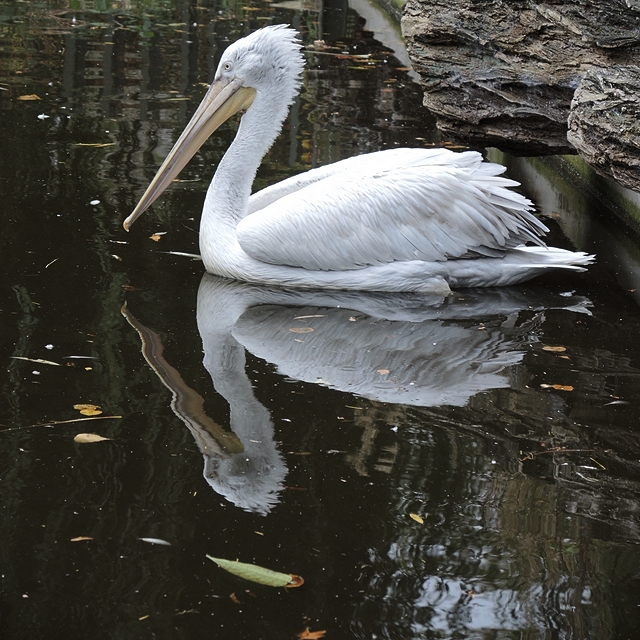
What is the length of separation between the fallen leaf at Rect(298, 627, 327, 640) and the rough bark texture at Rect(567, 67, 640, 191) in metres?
2.52

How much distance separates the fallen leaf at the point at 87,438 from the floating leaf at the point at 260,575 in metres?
0.75

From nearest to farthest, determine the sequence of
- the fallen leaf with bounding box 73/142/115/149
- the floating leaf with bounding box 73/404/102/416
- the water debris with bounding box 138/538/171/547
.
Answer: the water debris with bounding box 138/538/171/547 < the floating leaf with bounding box 73/404/102/416 < the fallen leaf with bounding box 73/142/115/149

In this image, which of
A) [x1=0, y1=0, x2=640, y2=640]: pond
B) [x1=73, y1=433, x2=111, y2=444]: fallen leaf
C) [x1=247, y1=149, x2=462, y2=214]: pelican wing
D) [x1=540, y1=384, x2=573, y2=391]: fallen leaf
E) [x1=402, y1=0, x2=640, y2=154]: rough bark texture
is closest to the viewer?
[x1=0, y1=0, x2=640, y2=640]: pond

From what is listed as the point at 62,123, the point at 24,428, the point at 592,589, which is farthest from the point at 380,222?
the point at 62,123

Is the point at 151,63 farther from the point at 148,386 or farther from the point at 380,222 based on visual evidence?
the point at 148,386

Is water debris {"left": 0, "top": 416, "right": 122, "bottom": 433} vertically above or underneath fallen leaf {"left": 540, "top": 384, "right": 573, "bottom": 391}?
above

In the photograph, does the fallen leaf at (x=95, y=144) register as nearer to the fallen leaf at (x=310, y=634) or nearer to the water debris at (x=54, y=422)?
the water debris at (x=54, y=422)

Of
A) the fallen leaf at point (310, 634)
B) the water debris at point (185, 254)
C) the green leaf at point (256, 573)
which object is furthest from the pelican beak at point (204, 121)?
the fallen leaf at point (310, 634)

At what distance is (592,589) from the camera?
2.65 metres

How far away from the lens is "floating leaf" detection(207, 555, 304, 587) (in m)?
2.57

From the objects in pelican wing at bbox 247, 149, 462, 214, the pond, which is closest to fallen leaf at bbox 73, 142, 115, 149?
the pond

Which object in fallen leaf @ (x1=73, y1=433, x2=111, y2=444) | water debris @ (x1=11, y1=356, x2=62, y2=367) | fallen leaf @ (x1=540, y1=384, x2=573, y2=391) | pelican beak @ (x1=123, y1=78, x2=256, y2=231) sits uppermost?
pelican beak @ (x1=123, y1=78, x2=256, y2=231)

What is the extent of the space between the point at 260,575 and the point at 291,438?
2.46 feet

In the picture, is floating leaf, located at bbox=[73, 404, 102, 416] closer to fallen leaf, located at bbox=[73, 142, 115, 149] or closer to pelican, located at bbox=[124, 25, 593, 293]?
pelican, located at bbox=[124, 25, 593, 293]
